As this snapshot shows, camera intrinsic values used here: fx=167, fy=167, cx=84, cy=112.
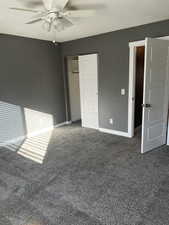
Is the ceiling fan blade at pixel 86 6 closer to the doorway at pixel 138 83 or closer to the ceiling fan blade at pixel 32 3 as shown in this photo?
the ceiling fan blade at pixel 32 3

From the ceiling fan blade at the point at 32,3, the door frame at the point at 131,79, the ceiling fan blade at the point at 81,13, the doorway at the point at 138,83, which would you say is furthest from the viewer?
the doorway at the point at 138,83

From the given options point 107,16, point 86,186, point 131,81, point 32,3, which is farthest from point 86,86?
point 86,186

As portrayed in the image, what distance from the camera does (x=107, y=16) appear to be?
2.76 meters

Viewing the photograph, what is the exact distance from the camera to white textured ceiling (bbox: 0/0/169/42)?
2261 millimetres

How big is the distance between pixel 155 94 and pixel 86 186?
2040 mm

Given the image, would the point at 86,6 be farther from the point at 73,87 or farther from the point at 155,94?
the point at 73,87

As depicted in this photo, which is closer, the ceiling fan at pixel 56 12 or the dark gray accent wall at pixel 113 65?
the ceiling fan at pixel 56 12

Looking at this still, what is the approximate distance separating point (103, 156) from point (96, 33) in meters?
2.79

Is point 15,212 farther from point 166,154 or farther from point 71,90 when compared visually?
point 71,90

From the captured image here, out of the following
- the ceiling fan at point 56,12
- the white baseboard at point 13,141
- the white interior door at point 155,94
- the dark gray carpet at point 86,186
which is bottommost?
the dark gray carpet at point 86,186

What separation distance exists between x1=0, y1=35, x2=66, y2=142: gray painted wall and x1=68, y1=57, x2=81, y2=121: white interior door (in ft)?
1.07

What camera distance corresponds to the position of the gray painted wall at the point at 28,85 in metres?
3.75

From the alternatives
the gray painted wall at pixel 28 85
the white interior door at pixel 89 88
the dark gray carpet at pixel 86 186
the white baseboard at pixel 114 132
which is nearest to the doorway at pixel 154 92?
the dark gray carpet at pixel 86 186

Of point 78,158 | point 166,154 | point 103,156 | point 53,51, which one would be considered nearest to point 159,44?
point 166,154
